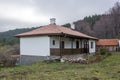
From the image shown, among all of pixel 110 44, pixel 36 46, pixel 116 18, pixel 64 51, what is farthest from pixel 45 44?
pixel 116 18

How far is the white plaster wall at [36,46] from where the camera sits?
26.9 meters

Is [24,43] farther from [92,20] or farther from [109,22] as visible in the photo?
[92,20]

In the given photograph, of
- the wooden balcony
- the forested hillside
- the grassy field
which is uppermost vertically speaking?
the forested hillside

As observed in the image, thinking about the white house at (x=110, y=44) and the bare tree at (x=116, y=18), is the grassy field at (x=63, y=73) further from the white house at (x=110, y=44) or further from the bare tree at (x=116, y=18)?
the bare tree at (x=116, y=18)

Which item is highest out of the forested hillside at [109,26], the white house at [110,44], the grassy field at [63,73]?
the forested hillside at [109,26]

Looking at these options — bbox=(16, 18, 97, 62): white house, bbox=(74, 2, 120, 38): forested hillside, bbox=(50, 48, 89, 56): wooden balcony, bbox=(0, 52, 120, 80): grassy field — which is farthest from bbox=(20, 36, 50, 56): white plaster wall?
bbox=(74, 2, 120, 38): forested hillside

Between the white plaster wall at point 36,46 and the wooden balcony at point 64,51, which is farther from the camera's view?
the white plaster wall at point 36,46

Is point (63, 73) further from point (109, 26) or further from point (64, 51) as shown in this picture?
point (109, 26)

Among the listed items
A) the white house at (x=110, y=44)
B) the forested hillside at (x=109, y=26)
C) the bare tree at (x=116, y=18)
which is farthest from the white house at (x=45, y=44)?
the bare tree at (x=116, y=18)

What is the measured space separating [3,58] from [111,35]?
206 ft

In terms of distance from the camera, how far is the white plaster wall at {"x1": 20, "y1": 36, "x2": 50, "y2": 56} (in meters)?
26.9

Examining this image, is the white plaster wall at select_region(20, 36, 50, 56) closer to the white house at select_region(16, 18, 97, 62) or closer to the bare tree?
the white house at select_region(16, 18, 97, 62)

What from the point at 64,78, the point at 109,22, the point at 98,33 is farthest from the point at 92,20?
the point at 64,78

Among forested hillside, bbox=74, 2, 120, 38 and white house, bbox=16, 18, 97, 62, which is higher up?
forested hillside, bbox=74, 2, 120, 38
